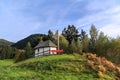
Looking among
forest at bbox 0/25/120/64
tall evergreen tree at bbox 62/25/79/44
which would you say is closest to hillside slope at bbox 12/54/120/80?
forest at bbox 0/25/120/64

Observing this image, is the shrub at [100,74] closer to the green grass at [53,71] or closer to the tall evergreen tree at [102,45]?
the green grass at [53,71]

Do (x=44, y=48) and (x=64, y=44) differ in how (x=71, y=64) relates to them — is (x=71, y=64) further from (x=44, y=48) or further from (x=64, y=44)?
(x=64, y=44)

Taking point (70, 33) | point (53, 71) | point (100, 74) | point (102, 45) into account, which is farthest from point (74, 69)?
point (70, 33)

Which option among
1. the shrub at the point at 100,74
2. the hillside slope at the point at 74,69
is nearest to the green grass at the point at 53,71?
the hillside slope at the point at 74,69

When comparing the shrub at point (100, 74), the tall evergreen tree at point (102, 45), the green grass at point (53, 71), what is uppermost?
the tall evergreen tree at point (102, 45)

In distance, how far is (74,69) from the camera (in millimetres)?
43344

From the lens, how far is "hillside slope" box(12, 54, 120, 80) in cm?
3915

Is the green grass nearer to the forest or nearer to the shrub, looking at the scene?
the shrub

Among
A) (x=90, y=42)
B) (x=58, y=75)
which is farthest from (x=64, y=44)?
(x=58, y=75)

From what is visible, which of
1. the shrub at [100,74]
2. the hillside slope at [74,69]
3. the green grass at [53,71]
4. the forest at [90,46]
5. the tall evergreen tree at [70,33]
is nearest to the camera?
the green grass at [53,71]

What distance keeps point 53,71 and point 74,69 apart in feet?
12.5

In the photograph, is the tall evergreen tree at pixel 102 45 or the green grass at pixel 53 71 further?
the tall evergreen tree at pixel 102 45

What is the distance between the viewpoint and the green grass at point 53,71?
36.9 metres

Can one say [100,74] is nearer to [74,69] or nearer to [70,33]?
[74,69]
